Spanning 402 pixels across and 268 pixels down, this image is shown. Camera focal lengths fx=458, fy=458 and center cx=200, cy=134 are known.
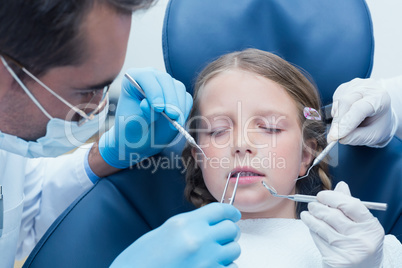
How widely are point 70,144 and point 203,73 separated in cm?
50

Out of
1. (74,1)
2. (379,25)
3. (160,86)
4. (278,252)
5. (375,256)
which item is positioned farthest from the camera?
(379,25)

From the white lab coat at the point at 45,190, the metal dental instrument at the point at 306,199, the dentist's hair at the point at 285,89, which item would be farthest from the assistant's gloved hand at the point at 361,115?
the white lab coat at the point at 45,190

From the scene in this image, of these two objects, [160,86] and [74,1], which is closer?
[74,1]

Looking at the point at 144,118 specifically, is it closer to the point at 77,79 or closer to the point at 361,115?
the point at 77,79

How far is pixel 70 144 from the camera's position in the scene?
109 centimetres

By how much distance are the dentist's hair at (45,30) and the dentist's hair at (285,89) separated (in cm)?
50

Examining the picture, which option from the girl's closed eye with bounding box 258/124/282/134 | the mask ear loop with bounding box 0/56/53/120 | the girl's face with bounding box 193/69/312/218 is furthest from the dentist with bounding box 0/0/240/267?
the girl's closed eye with bounding box 258/124/282/134

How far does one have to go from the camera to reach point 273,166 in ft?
3.86

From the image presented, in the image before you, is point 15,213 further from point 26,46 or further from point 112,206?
point 26,46

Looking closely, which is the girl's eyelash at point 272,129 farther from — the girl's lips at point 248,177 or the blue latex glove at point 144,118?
the blue latex glove at point 144,118

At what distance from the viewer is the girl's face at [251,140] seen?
1.17m

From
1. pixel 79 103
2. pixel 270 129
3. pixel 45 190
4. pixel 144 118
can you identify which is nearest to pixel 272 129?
pixel 270 129

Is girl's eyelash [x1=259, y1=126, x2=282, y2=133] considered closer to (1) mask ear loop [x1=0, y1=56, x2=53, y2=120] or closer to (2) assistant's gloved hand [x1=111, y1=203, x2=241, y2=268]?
(2) assistant's gloved hand [x1=111, y1=203, x2=241, y2=268]

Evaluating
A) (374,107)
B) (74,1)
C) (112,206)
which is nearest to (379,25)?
(374,107)
